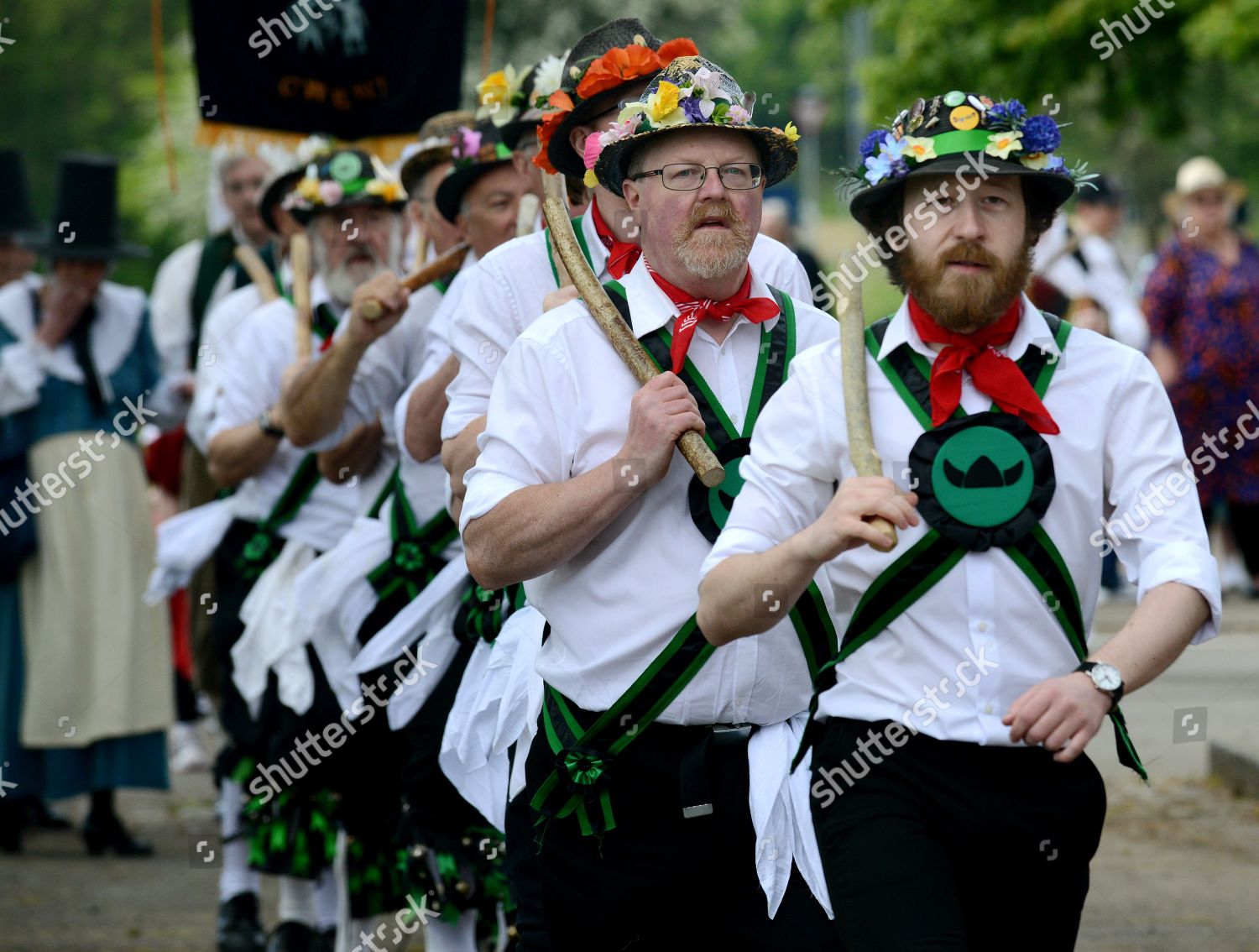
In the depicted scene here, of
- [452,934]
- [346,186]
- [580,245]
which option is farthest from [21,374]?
[580,245]

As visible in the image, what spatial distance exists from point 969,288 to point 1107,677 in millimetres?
714

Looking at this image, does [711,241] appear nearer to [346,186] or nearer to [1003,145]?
[1003,145]

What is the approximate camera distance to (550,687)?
14.2 feet

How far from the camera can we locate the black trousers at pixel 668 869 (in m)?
4.03

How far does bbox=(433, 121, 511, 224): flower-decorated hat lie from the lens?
569cm

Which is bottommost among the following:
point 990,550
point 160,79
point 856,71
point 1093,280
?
point 990,550

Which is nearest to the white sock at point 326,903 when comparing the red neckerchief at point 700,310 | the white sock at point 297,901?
the white sock at point 297,901

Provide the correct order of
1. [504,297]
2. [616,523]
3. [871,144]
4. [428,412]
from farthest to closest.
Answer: [428,412] → [504,297] → [616,523] → [871,144]

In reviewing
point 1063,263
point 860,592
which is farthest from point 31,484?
point 1063,263

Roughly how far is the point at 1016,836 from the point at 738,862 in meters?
0.72

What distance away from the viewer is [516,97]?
17.9 ft

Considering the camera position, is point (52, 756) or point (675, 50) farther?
point (52, 756)

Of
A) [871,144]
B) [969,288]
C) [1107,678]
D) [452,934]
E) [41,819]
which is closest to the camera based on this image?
[1107,678]

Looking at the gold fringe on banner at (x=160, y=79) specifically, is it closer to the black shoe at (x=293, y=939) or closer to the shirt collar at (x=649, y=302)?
the black shoe at (x=293, y=939)
